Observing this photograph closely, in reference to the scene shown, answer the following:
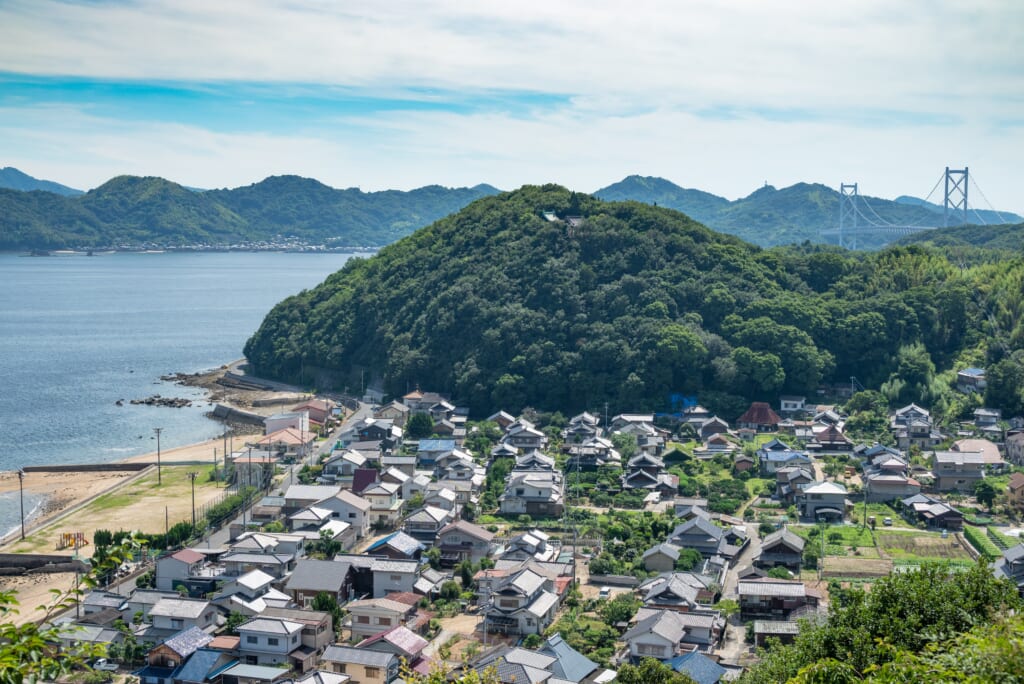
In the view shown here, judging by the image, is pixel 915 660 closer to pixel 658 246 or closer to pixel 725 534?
pixel 725 534

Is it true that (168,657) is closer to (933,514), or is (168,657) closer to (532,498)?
(532,498)

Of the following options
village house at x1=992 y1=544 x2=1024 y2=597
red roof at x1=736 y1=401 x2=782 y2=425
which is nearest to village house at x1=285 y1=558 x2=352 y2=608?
village house at x1=992 y1=544 x2=1024 y2=597

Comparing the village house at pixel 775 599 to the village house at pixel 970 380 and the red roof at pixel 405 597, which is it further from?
the village house at pixel 970 380

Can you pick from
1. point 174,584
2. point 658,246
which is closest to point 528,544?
point 174,584

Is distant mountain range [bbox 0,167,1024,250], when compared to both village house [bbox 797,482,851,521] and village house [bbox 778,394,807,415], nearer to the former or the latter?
village house [bbox 778,394,807,415]

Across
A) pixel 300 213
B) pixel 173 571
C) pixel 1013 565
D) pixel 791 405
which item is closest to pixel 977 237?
pixel 791 405
